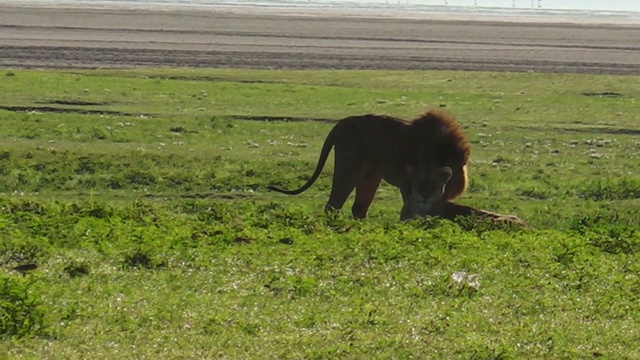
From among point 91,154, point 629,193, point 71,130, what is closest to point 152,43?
point 71,130

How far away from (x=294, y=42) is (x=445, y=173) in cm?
3833

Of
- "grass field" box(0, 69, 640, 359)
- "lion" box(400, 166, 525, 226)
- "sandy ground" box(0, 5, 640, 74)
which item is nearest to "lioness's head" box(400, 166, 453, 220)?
"lion" box(400, 166, 525, 226)

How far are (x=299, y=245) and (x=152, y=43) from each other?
3774cm

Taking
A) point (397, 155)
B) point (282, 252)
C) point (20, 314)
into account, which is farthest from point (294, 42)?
point (20, 314)

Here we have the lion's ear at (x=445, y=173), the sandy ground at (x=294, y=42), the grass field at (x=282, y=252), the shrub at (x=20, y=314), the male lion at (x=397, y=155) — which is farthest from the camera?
the sandy ground at (x=294, y=42)

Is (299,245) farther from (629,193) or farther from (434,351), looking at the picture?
(629,193)

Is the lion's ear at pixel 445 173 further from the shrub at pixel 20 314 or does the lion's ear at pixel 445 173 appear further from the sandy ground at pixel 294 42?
the sandy ground at pixel 294 42

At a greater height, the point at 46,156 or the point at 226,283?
the point at 226,283

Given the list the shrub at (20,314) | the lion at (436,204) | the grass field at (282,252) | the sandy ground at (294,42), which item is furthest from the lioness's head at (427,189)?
the sandy ground at (294,42)

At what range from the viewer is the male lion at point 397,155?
52.3 ft

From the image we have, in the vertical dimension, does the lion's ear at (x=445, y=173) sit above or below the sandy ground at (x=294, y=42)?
above

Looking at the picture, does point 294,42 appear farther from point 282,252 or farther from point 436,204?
point 282,252

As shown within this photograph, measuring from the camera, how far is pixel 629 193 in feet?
64.6

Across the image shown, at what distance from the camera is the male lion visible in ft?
52.3
